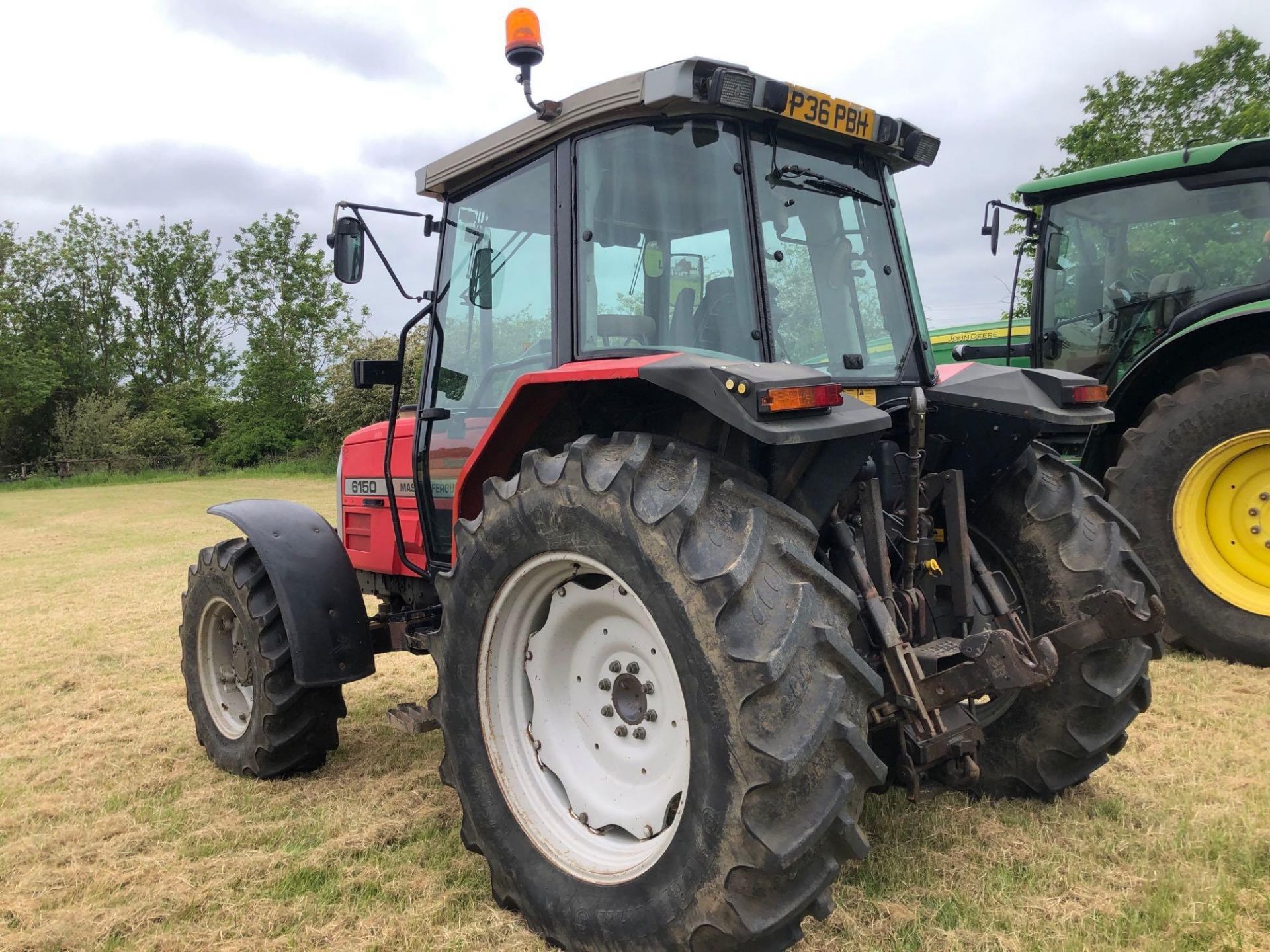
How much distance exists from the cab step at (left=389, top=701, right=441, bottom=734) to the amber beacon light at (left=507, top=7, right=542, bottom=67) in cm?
211

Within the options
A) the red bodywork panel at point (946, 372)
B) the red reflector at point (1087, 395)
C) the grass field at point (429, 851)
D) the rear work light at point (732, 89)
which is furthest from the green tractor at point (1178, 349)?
the rear work light at point (732, 89)

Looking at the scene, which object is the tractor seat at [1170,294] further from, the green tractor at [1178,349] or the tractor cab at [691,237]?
the tractor cab at [691,237]

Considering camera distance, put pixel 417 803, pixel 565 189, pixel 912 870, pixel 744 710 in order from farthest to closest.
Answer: pixel 417 803, pixel 565 189, pixel 912 870, pixel 744 710

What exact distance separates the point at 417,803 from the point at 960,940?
6.40 ft

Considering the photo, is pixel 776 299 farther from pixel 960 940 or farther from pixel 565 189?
pixel 960 940

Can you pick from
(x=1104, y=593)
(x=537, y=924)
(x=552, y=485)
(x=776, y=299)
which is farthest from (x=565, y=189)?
(x=537, y=924)

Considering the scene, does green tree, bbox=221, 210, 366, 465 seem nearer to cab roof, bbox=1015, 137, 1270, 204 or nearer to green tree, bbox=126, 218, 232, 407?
green tree, bbox=126, 218, 232, 407

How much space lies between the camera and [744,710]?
1.86 meters

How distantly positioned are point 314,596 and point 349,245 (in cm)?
133

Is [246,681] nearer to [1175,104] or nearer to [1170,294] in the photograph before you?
[1170,294]

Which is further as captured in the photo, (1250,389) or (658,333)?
(1250,389)

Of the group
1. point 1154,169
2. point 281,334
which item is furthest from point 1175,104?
point 281,334

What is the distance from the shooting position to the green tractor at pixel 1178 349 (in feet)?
15.1

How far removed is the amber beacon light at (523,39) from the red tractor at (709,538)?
17 centimetres
